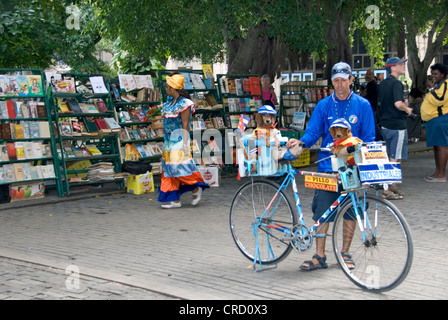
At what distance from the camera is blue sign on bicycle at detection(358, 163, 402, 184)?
5.60 metres

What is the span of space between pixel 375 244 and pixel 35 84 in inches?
307

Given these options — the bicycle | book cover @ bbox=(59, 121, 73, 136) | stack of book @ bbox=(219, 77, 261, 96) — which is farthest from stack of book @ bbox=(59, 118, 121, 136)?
the bicycle

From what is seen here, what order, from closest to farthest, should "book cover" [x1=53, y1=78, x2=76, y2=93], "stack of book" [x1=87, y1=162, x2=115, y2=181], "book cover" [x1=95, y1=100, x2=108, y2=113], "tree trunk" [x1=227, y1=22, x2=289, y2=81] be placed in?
1. "book cover" [x1=53, y1=78, x2=76, y2=93]
2. "stack of book" [x1=87, y1=162, x2=115, y2=181]
3. "book cover" [x1=95, y1=100, x2=108, y2=113]
4. "tree trunk" [x1=227, y1=22, x2=289, y2=81]

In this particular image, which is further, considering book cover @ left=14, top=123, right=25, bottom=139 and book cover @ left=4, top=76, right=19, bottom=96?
book cover @ left=14, top=123, right=25, bottom=139

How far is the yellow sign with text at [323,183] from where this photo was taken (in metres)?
6.01

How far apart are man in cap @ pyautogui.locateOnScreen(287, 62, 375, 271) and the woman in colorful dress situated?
4058 mm


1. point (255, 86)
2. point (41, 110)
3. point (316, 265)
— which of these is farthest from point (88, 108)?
point (316, 265)

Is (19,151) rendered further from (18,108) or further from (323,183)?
(323,183)

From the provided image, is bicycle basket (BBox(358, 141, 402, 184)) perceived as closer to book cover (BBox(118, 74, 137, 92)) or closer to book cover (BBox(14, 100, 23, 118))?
book cover (BBox(14, 100, 23, 118))

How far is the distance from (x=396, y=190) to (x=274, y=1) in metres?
A: 4.87

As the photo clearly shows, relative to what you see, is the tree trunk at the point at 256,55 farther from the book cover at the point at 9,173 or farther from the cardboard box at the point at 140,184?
the book cover at the point at 9,173

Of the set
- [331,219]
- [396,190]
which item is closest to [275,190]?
[331,219]
